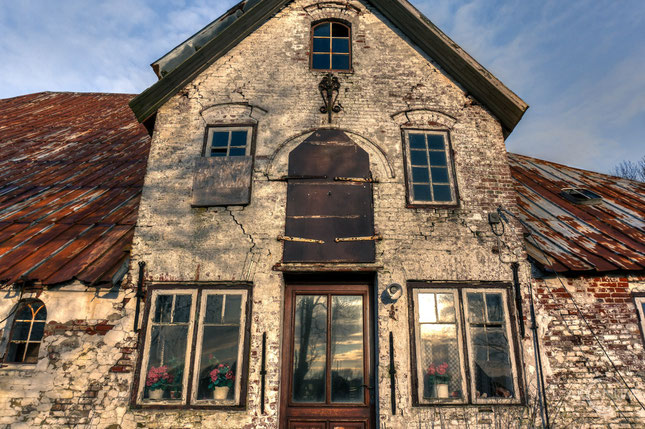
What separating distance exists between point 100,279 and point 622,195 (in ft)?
33.6

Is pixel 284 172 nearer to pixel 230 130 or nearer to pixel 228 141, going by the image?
pixel 228 141

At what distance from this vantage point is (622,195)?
8.73m

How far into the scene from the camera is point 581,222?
23.5 ft

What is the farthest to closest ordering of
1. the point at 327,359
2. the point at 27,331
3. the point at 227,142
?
1. the point at 227,142
2. the point at 27,331
3. the point at 327,359

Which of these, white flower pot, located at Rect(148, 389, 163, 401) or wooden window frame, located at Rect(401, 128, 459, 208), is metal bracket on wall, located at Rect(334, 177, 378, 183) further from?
white flower pot, located at Rect(148, 389, 163, 401)

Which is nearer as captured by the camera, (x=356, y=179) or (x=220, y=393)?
(x=220, y=393)

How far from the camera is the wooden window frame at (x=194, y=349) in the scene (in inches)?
209

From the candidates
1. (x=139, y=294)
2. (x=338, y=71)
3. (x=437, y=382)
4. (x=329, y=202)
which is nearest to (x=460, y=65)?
(x=338, y=71)

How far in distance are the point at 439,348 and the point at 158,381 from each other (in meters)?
3.90

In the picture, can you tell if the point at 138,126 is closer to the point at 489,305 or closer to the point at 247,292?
the point at 247,292

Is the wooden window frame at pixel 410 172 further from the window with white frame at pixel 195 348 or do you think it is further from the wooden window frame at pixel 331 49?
the window with white frame at pixel 195 348

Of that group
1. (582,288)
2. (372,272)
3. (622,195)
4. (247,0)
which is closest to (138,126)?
(247,0)

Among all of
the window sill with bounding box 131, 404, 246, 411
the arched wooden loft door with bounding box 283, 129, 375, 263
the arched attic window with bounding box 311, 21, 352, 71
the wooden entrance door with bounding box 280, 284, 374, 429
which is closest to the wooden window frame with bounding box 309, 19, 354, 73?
the arched attic window with bounding box 311, 21, 352, 71

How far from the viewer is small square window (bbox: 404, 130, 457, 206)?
21.2ft
